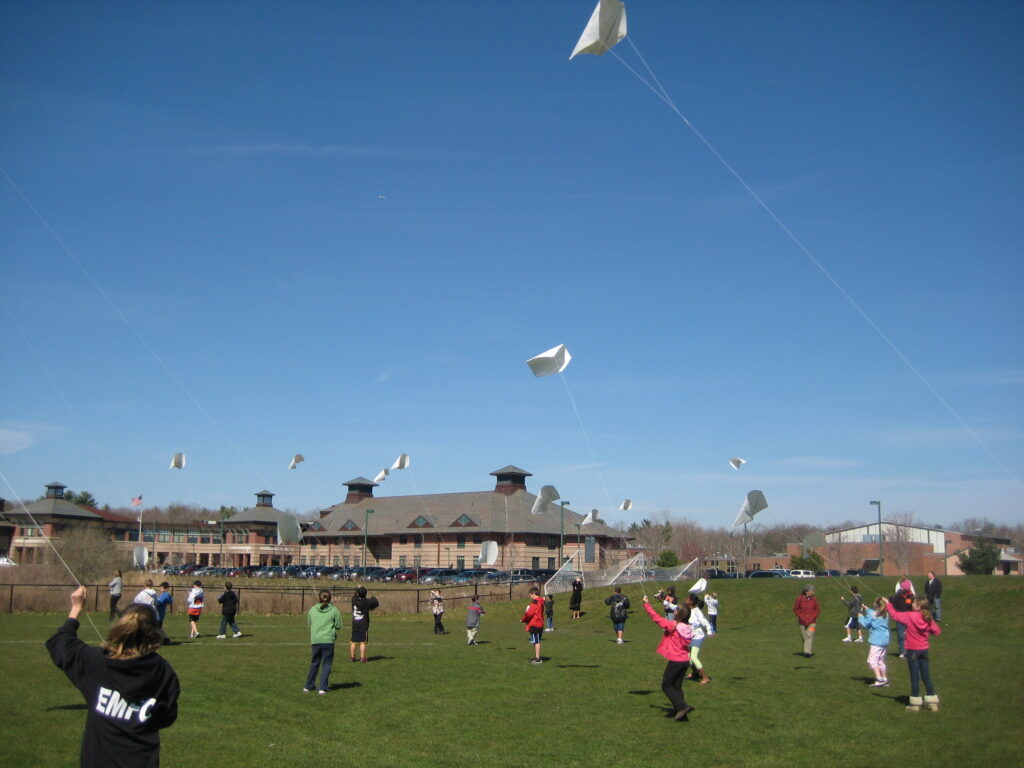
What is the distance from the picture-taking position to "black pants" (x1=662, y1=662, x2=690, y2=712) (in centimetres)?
1150

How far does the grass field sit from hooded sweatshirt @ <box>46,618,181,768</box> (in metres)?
4.92

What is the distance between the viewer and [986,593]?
3083cm

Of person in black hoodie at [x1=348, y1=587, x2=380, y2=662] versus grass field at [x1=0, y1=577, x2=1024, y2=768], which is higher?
person in black hoodie at [x1=348, y1=587, x2=380, y2=662]

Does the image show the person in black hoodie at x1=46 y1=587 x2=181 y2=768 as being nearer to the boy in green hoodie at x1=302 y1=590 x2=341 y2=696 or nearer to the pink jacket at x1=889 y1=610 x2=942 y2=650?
the boy in green hoodie at x1=302 y1=590 x2=341 y2=696

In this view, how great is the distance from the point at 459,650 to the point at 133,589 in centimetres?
2297

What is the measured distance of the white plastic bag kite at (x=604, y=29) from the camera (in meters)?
10.5

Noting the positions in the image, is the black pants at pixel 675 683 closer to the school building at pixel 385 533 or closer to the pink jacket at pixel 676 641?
the pink jacket at pixel 676 641

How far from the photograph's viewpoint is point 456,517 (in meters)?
89.8

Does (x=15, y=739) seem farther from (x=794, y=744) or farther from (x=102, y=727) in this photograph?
(x=794, y=744)

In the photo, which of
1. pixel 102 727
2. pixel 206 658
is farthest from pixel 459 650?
pixel 102 727

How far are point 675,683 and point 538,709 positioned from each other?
2087 mm

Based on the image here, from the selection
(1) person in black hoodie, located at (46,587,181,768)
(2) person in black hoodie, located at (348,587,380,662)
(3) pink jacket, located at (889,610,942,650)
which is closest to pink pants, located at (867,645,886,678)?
(3) pink jacket, located at (889,610,942,650)

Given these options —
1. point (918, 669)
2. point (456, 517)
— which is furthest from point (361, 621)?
point (456, 517)

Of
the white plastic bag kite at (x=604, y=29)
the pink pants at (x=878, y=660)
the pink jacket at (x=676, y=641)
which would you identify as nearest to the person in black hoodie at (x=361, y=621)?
→ the pink jacket at (x=676, y=641)
